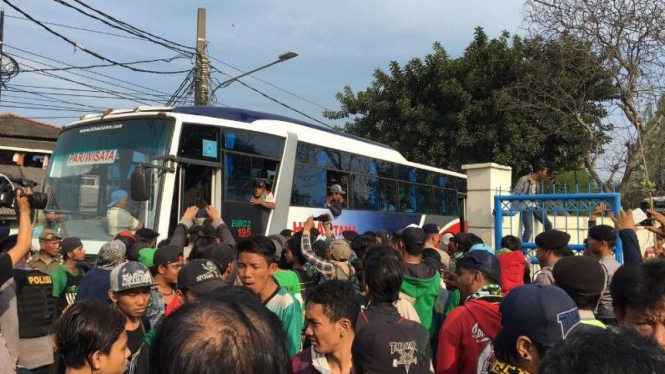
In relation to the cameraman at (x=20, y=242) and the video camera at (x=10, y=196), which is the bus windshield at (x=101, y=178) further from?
the cameraman at (x=20, y=242)

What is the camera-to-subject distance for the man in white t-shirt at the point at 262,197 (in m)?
9.35

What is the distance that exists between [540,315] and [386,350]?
596 millimetres

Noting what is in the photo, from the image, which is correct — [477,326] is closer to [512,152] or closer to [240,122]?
[240,122]

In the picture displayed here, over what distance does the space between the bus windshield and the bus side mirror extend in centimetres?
42

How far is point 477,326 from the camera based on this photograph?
2.93m

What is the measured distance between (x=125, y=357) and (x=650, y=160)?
13.7m

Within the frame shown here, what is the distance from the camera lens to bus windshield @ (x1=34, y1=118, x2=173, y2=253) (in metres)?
8.06

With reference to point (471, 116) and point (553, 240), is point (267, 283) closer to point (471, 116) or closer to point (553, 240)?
point (553, 240)

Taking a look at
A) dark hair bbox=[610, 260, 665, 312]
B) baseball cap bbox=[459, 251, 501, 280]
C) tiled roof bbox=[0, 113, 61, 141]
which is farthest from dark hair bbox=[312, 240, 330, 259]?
tiled roof bbox=[0, 113, 61, 141]

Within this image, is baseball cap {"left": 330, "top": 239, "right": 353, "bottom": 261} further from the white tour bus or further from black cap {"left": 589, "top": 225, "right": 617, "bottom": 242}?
the white tour bus

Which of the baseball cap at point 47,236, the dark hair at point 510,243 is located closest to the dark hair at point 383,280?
the dark hair at point 510,243

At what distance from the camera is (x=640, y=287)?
2473mm

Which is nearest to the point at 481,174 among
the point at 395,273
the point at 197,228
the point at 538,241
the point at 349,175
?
the point at 349,175

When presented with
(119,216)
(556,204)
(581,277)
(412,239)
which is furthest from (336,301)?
(556,204)
